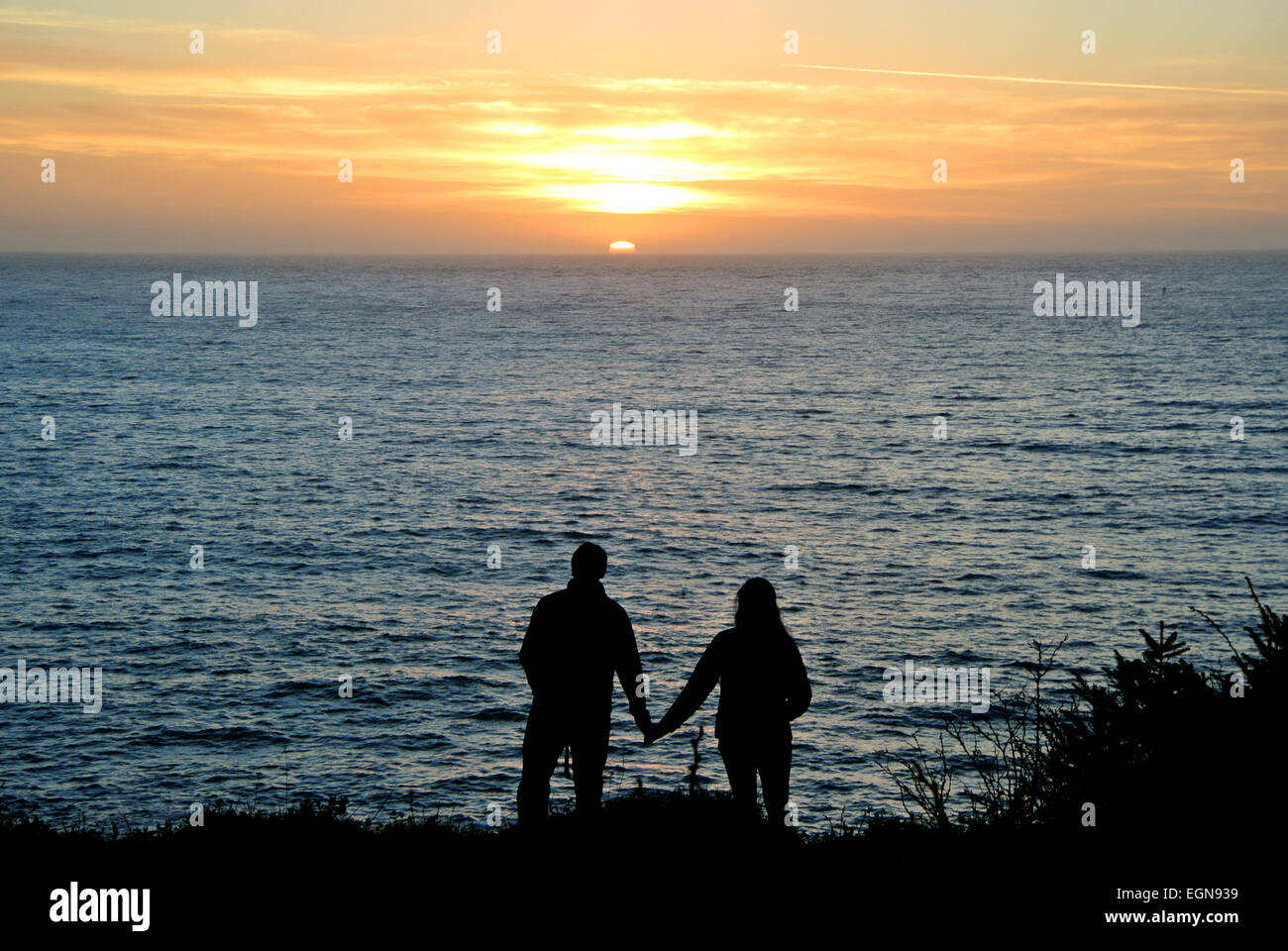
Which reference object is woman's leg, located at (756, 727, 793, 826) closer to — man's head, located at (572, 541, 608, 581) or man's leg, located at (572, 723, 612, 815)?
man's leg, located at (572, 723, 612, 815)

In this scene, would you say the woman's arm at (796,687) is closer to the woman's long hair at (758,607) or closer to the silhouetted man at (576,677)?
the woman's long hair at (758,607)

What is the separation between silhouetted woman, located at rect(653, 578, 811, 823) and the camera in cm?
895

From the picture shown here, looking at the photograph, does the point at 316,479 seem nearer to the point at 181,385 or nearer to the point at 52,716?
the point at 52,716

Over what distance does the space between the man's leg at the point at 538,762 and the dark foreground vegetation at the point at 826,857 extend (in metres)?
0.26

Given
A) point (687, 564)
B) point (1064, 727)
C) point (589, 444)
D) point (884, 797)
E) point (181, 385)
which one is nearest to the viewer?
point (1064, 727)

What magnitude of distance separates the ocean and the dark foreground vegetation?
8.54m

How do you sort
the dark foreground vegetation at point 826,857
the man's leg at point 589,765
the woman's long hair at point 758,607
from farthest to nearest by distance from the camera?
the man's leg at point 589,765, the woman's long hair at point 758,607, the dark foreground vegetation at point 826,857

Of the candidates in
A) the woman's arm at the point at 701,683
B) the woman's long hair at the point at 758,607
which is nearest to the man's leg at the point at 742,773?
the woman's arm at the point at 701,683

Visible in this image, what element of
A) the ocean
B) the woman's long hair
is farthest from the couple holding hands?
the ocean

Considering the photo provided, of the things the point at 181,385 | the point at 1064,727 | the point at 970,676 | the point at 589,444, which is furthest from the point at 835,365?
the point at 1064,727

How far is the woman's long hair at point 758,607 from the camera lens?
350 inches
